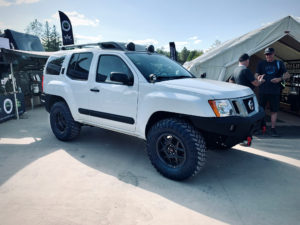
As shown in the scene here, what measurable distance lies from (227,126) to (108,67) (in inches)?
85.4

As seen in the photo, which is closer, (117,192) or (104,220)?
(104,220)

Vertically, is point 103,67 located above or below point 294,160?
above

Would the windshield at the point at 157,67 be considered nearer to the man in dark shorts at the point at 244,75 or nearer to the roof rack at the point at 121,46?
the roof rack at the point at 121,46

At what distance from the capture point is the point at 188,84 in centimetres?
317

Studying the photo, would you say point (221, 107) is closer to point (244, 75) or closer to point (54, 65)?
point (244, 75)

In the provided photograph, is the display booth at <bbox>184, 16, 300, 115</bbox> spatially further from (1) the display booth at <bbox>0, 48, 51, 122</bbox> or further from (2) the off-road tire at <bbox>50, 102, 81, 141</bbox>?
(1) the display booth at <bbox>0, 48, 51, 122</bbox>

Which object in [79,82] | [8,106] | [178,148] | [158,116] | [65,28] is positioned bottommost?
[8,106]

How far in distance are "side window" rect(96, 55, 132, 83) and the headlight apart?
1478mm

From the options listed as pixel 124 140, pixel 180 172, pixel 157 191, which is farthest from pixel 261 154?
pixel 124 140

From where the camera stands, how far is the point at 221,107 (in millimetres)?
2811

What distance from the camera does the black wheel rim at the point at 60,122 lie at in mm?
4676

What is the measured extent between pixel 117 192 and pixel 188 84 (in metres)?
1.74

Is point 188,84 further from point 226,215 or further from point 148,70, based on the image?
point 226,215

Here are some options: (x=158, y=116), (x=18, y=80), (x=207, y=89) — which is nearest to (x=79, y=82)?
(x=158, y=116)
